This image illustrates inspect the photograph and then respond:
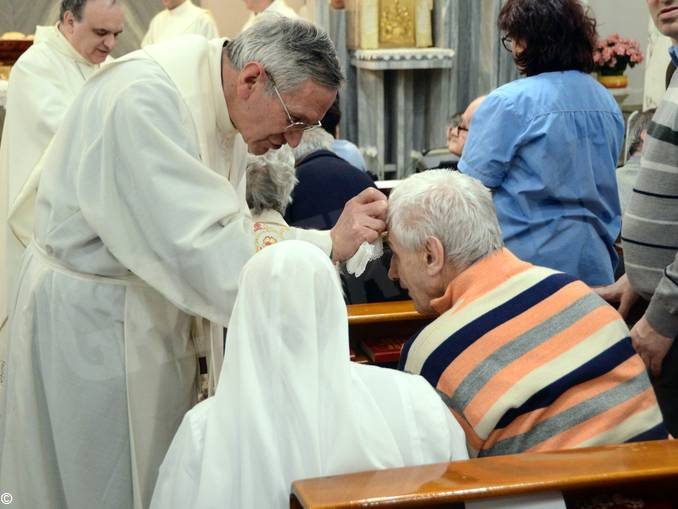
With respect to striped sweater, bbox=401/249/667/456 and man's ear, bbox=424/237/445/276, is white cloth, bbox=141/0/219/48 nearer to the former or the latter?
man's ear, bbox=424/237/445/276

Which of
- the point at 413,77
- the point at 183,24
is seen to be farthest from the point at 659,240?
the point at 183,24

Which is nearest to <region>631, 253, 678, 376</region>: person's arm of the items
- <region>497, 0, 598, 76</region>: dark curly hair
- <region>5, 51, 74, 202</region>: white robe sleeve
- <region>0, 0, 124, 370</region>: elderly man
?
<region>497, 0, 598, 76</region>: dark curly hair

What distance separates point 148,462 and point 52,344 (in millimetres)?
387

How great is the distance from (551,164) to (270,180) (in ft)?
3.14

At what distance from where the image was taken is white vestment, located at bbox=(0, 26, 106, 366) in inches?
163

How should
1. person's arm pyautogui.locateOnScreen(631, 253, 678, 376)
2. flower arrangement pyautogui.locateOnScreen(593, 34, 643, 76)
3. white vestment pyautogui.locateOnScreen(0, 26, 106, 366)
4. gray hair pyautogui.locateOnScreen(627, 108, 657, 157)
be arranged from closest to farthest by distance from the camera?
person's arm pyautogui.locateOnScreen(631, 253, 678, 376) → white vestment pyautogui.locateOnScreen(0, 26, 106, 366) → gray hair pyautogui.locateOnScreen(627, 108, 657, 157) → flower arrangement pyautogui.locateOnScreen(593, 34, 643, 76)

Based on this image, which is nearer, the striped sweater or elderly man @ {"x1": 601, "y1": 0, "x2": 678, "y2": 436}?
the striped sweater

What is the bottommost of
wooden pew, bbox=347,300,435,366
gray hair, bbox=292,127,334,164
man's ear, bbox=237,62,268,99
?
wooden pew, bbox=347,300,435,366

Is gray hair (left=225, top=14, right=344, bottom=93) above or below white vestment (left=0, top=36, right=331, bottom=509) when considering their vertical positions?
above

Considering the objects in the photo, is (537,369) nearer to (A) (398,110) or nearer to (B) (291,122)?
(B) (291,122)

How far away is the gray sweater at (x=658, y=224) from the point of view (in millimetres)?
2578

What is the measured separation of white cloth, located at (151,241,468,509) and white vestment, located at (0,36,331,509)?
52 cm

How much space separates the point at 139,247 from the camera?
2316mm

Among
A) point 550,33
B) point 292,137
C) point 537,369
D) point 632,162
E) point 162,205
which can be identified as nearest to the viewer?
point 537,369
